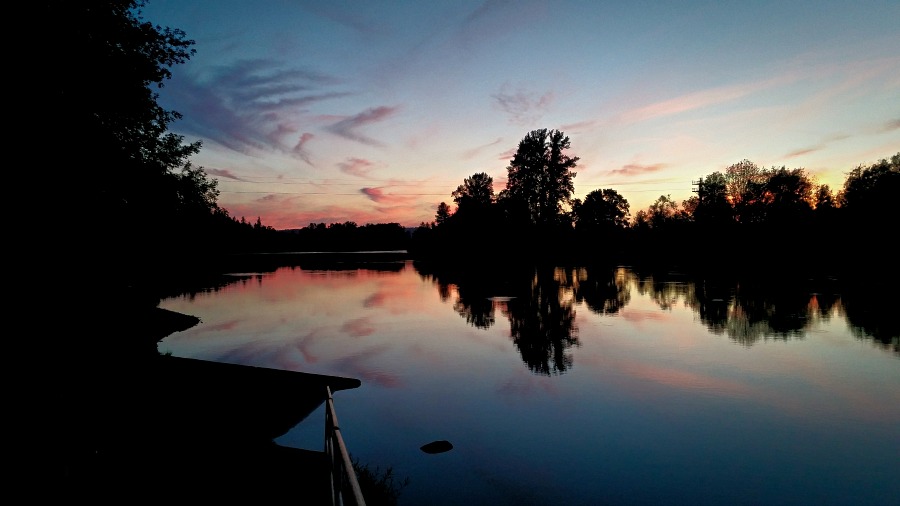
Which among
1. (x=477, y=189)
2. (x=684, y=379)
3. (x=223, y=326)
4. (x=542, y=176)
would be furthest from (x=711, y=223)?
(x=223, y=326)

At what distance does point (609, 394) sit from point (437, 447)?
352 inches

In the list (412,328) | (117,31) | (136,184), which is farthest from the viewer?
(412,328)

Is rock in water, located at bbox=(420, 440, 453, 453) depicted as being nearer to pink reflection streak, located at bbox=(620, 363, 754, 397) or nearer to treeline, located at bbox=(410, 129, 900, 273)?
pink reflection streak, located at bbox=(620, 363, 754, 397)

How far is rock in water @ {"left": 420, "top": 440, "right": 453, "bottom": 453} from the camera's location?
539 inches

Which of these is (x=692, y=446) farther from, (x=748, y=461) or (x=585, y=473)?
(x=585, y=473)

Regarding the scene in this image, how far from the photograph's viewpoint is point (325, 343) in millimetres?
29219

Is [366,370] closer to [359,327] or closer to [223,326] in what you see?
[359,327]

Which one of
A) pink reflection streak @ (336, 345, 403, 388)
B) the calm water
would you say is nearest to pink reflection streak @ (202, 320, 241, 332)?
the calm water

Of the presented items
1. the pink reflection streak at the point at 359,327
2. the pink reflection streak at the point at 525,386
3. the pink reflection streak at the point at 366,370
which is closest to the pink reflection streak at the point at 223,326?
the pink reflection streak at the point at 359,327

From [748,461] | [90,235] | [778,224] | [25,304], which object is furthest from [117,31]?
[778,224]

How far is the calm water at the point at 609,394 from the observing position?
12.0 metres

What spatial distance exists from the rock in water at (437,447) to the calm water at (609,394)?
0.96 feet

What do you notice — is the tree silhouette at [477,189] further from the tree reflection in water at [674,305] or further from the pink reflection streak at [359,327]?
the pink reflection streak at [359,327]

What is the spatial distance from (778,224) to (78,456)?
364ft
